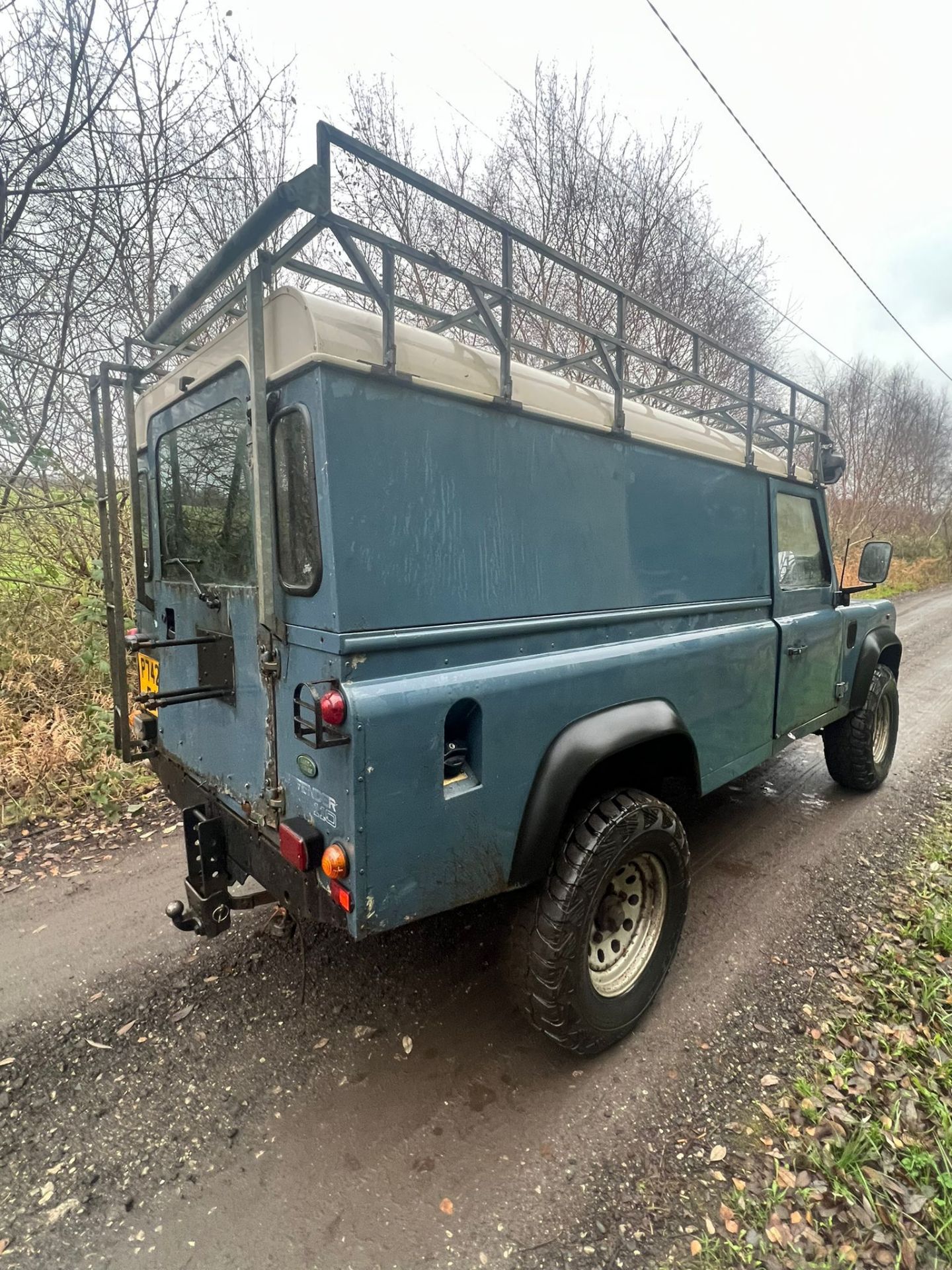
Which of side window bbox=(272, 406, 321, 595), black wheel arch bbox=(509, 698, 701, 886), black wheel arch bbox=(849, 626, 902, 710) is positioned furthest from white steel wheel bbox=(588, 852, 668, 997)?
black wheel arch bbox=(849, 626, 902, 710)

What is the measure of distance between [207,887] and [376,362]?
1.82 m

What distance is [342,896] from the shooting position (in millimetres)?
1746

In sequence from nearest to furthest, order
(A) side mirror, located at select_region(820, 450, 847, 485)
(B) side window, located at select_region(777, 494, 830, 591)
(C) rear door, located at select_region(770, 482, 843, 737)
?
(C) rear door, located at select_region(770, 482, 843, 737), (B) side window, located at select_region(777, 494, 830, 591), (A) side mirror, located at select_region(820, 450, 847, 485)

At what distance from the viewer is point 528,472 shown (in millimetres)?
2176

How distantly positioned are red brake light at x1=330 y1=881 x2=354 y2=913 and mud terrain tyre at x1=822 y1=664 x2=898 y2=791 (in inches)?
157

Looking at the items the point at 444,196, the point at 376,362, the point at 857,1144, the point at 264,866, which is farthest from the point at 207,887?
the point at 444,196

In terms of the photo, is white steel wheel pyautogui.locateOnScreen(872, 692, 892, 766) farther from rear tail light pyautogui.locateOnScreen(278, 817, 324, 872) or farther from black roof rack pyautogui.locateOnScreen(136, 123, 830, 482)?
rear tail light pyautogui.locateOnScreen(278, 817, 324, 872)

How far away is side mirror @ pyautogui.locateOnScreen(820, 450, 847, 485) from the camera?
4.13 metres

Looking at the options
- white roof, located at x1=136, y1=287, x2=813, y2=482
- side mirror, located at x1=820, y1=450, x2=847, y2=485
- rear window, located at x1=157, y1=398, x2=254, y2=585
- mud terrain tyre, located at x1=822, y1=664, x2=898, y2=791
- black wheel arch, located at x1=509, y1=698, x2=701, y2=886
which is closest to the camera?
white roof, located at x1=136, y1=287, x2=813, y2=482

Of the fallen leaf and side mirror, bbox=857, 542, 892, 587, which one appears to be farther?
side mirror, bbox=857, 542, 892, 587

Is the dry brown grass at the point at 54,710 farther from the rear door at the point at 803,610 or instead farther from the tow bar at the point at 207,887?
the rear door at the point at 803,610

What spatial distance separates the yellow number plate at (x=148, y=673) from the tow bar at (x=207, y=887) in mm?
829

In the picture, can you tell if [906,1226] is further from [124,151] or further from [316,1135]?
[124,151]

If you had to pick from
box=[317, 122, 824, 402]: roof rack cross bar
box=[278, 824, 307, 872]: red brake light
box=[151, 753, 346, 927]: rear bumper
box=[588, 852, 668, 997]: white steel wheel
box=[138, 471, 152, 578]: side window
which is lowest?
box=[588, 852, 668, 997]: white steel wheel
